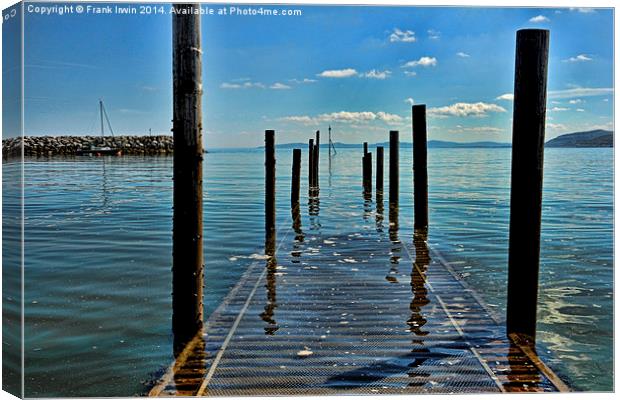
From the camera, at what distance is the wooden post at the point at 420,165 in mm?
13859

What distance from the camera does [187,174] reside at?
5.88 metres

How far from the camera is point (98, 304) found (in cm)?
872

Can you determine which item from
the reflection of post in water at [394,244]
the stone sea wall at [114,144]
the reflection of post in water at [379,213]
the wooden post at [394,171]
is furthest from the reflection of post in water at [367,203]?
the stone sea wall at [114,144]

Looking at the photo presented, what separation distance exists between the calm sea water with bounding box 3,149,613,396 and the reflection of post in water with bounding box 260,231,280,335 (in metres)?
0.36

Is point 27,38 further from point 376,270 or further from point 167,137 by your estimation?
point 167,137

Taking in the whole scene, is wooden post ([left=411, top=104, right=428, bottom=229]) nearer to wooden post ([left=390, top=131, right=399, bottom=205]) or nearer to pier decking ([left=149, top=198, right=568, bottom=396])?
wooden post ([left=390, top=131, right=399, bottom=205])

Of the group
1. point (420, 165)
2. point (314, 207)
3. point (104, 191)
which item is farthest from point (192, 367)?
point (104, 191)

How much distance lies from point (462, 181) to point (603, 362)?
26788mm

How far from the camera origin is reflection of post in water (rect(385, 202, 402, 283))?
9195mm

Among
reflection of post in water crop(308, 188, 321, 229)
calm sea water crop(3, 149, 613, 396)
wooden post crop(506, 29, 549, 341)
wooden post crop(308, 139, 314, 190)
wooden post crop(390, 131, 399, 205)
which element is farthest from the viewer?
wooden post crop(308, 139, 314, 190)

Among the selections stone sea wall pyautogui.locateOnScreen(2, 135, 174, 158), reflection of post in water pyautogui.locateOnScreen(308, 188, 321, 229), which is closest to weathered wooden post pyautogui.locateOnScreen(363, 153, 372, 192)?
reflection of post in water pyautogui.locateOnScreen(308, 188, 321, 229)

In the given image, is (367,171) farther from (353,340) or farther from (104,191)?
(353,340)

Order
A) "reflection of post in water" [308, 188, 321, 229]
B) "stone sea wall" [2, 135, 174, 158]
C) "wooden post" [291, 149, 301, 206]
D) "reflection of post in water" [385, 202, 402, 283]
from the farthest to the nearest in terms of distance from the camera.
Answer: "stone sea wall" [2, 135, 174, 158], "wooden post" [291, 149, 301, 206], "reflection of post in water" [308, 188, 321, 229], "reflection of post in water" [385, 202, 402, 283]

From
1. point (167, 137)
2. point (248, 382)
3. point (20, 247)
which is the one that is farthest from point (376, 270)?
point (167, 137)
